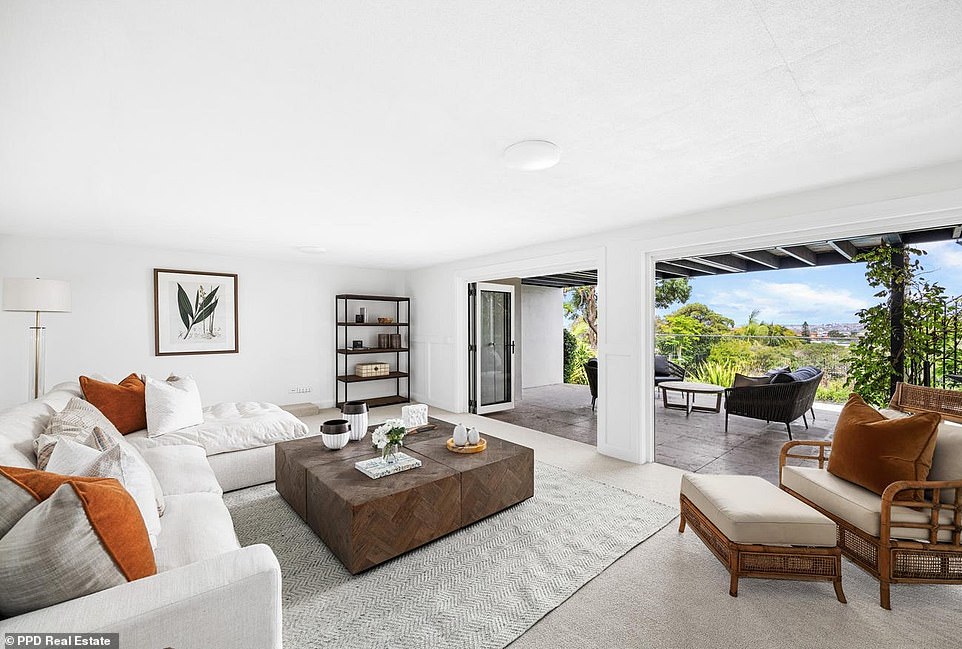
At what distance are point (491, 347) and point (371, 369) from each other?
1897 millimetres

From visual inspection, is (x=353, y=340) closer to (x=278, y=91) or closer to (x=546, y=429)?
(x=546, y=429)

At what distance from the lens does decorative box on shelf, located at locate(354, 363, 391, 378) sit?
256 inches

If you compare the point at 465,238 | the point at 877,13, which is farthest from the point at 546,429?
the point at 877,13

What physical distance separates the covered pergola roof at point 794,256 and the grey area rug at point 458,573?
99.0 inches

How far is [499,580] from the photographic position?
84.4 inches

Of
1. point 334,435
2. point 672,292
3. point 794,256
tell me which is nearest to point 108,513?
point 334,435

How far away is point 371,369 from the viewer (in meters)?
6.55

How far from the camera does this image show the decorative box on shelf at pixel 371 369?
6.51 meters

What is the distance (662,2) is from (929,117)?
65.1 inches

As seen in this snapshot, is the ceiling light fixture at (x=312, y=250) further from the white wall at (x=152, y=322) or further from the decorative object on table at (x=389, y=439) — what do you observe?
the decorative object on table at (x=389, y=439)

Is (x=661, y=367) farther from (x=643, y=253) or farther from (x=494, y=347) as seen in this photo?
(x=643, y=253)

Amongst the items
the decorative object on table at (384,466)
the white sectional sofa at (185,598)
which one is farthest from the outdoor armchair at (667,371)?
the white sectional sofa at (185,598)

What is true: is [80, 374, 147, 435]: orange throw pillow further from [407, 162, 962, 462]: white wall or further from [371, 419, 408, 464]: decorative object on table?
[407, 162, 962, 462]: white wall

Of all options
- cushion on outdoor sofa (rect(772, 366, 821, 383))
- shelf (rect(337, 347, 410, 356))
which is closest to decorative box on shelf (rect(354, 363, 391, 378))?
shelf (rect(337, 347, 410, 356))
